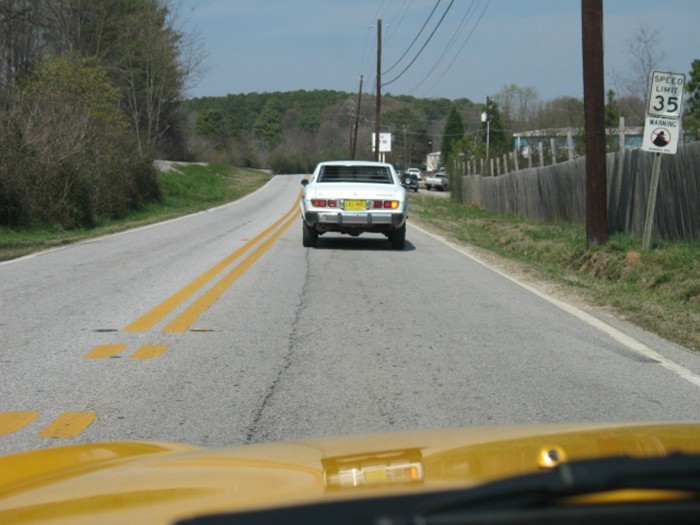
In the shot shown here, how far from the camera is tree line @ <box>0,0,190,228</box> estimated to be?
2381 cm

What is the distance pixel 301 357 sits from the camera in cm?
712

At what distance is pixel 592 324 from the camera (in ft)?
30.0

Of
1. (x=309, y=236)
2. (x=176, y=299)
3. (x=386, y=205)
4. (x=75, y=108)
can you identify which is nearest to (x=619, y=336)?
(x=176, y=299)

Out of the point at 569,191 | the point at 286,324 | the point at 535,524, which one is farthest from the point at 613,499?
the point at 569,191

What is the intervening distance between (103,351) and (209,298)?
118 inches

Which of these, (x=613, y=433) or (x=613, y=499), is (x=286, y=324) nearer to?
(x=613, y=433)

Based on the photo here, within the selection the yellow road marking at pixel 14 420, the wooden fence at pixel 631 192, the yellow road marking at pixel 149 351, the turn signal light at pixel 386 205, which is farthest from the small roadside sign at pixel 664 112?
the yellow road marking at pixel 14 420

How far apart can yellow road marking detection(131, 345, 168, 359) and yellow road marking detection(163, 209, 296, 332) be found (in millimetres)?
782

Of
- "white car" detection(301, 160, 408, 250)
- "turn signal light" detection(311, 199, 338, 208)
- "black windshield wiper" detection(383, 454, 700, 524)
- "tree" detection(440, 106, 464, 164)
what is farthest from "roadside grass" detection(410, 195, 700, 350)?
"tree" detection(440, 106, 464, 164)

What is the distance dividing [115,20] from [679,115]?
47.1 meters

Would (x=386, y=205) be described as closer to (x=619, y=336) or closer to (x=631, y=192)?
(x=631, y=192)

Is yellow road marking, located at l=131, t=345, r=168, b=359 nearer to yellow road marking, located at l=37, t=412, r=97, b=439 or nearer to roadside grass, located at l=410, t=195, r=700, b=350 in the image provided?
yellow road marking, located at l=37, t=412, r=97, b=439

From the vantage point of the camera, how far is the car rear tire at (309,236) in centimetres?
1679

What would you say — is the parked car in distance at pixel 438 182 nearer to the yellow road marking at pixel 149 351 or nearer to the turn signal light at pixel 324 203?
the turn signal light at pixel 324 203
